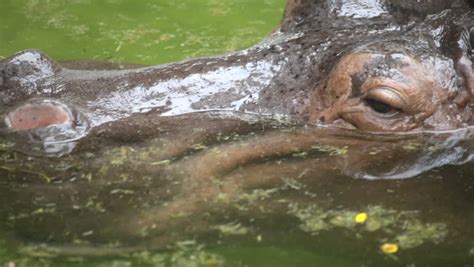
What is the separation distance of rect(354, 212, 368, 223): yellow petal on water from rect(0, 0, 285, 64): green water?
334 cm

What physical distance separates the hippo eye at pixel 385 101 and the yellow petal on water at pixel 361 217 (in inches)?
25.8

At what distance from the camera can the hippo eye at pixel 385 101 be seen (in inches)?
132

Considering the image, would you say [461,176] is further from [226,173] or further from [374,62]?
[226,173]

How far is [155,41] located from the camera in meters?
6.48

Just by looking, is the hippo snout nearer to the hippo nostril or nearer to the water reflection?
the hippo nostril

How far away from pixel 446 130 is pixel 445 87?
0.22m

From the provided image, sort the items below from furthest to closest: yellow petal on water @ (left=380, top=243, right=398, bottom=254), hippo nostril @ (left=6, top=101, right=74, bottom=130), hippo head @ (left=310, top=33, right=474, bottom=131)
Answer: hippo head @ (left=310, top=33, right=474, bottom=131)
hippo nostril @ (left=6, top=101, right=74, bottom=130)
yellow petal on water @ (left=380, top=243, right=398, bottom=254)

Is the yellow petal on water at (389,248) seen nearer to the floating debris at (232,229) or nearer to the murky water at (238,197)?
the murky water at (238,197)

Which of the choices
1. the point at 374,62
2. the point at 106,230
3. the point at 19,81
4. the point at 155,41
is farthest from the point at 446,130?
the point at 155,41

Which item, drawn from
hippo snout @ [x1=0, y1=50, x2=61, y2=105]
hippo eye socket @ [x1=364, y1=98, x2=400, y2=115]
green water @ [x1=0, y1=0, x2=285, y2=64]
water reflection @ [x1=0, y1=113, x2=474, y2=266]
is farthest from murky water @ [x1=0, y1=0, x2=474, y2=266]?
green water @ [x1=0, y1=0, x2=285, y2=64]

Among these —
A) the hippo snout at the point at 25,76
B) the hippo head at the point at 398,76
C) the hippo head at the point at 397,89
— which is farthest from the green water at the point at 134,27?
the hippo head at the point at 397,89

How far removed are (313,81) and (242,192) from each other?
0.80m

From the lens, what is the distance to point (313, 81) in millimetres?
3576

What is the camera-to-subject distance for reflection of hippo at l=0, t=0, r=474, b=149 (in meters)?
3.36
